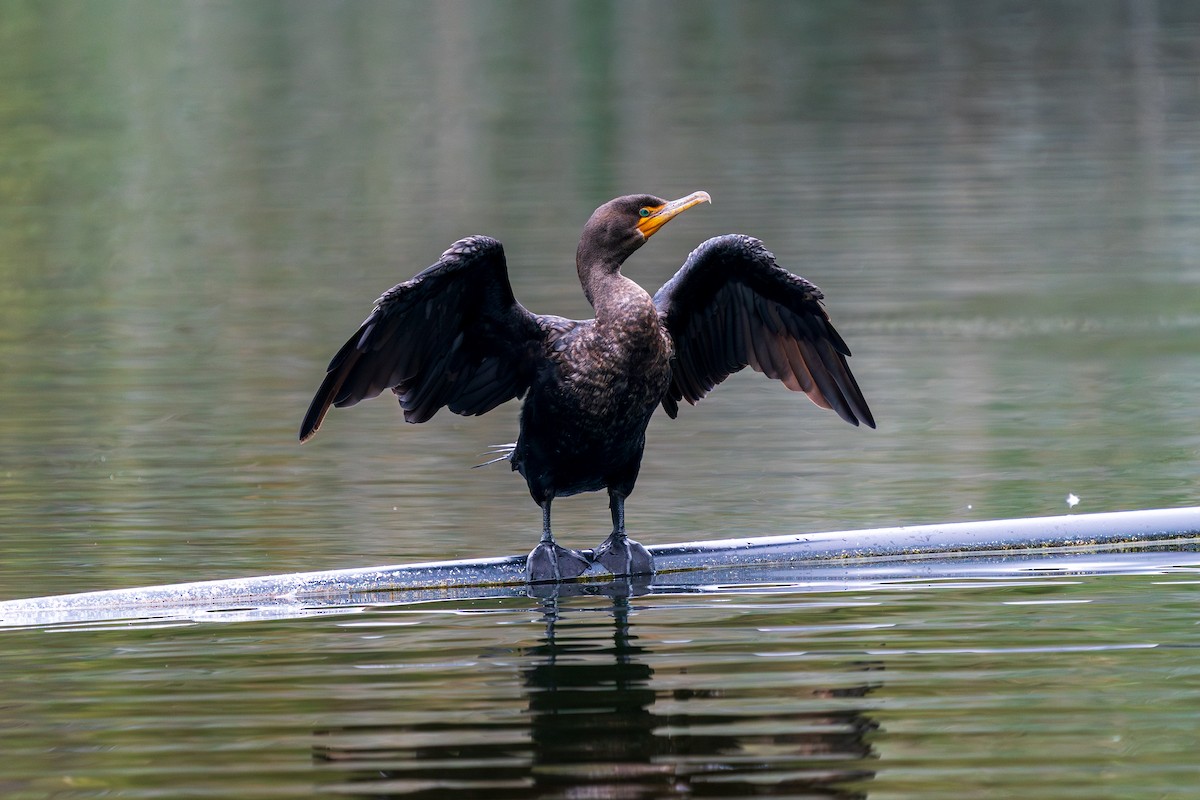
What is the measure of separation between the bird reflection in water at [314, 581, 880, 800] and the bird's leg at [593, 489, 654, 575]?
1.03 m

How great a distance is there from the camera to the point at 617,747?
5.53 m

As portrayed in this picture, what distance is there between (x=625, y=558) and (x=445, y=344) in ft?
3.00

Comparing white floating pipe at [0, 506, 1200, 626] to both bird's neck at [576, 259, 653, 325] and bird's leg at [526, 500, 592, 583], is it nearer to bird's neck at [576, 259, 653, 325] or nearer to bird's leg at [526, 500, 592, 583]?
bird's leg at [526, 500, 592, 583]

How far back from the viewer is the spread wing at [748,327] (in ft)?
24.9

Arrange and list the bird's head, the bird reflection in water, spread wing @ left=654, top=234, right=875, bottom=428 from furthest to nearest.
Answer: spread wing @ left=654, top=234, right=875, bottom=428
the bird's head
the bird reflection in water

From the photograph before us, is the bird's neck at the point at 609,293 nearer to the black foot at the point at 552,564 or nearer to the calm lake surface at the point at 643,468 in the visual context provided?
the black foot at the point at 552,564

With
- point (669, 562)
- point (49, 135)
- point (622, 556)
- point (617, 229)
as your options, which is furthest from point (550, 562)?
point (49, 135)

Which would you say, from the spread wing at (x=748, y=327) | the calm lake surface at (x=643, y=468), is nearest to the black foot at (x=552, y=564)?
the calm lake surface at (x=643, y=468)

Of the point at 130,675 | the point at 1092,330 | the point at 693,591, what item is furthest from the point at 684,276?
the point at 1092,330

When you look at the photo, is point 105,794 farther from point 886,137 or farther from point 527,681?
point 886,137

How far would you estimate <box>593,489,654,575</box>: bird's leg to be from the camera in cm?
738

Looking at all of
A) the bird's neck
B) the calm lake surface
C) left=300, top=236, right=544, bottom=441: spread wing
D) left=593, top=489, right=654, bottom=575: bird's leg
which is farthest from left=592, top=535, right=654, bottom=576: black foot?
the bird's neck

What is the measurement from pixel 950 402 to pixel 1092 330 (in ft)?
9.46

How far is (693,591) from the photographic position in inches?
291
